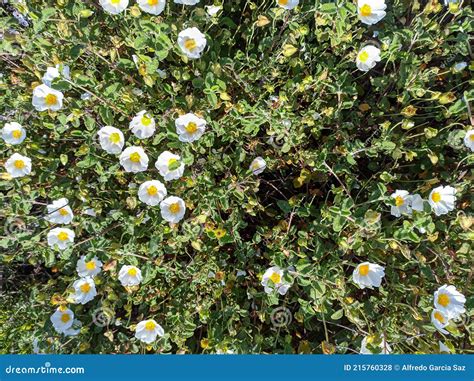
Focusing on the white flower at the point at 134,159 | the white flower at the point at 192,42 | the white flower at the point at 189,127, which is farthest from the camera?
the white flower at the point at 134,159

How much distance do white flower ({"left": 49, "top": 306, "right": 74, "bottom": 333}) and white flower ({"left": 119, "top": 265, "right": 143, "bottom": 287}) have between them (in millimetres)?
385

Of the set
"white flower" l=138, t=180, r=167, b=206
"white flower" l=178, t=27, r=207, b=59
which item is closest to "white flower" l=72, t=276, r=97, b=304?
"white flower" l=138, t=180, r=167, b=206

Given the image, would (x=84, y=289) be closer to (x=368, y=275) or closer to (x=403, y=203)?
(x=368, y=275)

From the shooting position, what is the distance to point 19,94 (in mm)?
2361

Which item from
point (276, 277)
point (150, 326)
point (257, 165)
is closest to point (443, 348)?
point (276, 277)

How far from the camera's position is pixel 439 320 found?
1.85 m

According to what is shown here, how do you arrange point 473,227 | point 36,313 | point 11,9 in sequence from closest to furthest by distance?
point 473,227 → point 36,313 → point 11,9

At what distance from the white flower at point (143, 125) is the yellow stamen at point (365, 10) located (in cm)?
106

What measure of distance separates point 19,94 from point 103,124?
1.83ft

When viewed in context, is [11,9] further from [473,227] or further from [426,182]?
[473,227]

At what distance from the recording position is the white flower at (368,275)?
6.26 feet

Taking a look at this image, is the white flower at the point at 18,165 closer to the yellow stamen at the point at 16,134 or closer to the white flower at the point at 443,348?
the yellow stamen at the point at 16,134

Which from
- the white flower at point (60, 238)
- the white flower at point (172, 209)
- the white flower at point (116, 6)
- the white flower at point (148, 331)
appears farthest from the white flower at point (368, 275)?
the white flower at point (116, 6)

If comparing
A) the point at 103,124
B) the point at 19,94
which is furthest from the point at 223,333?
the point at 19,94
